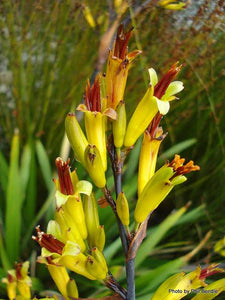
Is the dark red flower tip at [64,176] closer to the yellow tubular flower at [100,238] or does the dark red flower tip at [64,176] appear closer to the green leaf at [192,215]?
the yellow tubular flower at [100,238]

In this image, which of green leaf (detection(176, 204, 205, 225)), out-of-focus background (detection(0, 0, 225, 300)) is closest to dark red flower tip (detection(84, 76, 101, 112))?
out-of-focus background (detection(0, 0, 225, 300))

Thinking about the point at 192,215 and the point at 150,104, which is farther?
the point at 192,215

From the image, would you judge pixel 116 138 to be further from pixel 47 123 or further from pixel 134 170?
pixel 47 123

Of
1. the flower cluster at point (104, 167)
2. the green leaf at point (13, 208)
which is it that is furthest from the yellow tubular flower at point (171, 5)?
the green leaf at point (13, 208)

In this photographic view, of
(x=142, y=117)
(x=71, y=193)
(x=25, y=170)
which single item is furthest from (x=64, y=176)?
(x=25, y=170)

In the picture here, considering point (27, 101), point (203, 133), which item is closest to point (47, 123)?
point (27, 101)

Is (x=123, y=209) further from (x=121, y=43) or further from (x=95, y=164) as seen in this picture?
(x=121, y=43)

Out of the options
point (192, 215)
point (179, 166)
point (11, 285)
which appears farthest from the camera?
point (192, 215)
